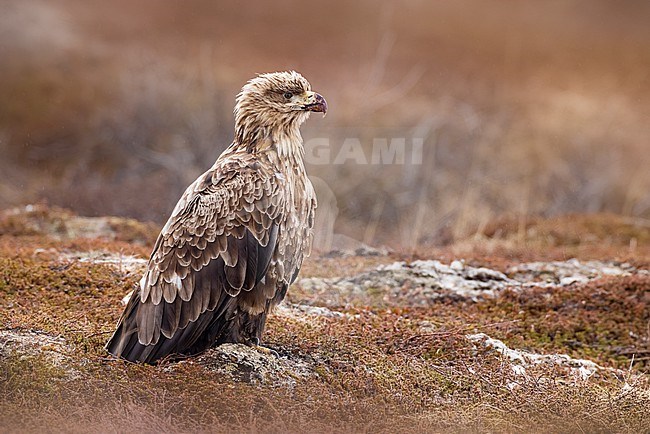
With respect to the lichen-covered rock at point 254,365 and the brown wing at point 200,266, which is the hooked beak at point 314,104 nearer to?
the brown wing at point 200,266

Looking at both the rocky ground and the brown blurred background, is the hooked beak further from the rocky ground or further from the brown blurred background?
the brown blurred background

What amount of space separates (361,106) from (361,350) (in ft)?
41.1

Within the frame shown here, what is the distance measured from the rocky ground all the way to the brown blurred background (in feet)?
20.9

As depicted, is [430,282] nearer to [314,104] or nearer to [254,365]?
[314,104]

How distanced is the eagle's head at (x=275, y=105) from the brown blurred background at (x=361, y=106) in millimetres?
8924

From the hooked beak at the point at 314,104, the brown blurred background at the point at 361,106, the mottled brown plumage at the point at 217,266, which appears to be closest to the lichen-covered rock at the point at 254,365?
the mottled brown plumage at the point at 217,266

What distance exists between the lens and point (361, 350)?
6.15 metres

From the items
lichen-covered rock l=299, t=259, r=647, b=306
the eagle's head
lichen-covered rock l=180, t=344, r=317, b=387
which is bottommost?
lichen-covered rock l=180, t=344, r=317, b=387

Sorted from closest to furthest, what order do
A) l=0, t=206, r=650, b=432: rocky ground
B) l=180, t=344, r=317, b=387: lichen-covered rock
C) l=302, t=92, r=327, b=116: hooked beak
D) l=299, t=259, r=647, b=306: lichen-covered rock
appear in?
l=0, t=206, r=650, b=432: rocky ground → l=180, t=344, r=317, b=387: lichen-covered rock → l=302, t=92, r=327, b=116: hooked beak → l=299, t=259, r=647, b=306: lichen-covered rock

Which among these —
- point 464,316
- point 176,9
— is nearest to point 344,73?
point 176,9

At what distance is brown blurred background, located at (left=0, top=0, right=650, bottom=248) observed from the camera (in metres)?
17.7

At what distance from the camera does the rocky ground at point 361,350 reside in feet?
16.2

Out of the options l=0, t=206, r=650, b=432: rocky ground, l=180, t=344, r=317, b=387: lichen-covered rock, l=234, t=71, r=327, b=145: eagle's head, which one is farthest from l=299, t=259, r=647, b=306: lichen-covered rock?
l=234, t=71, r=327, b=145: eagle's head

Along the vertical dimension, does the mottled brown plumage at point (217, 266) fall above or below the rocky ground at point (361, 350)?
above
